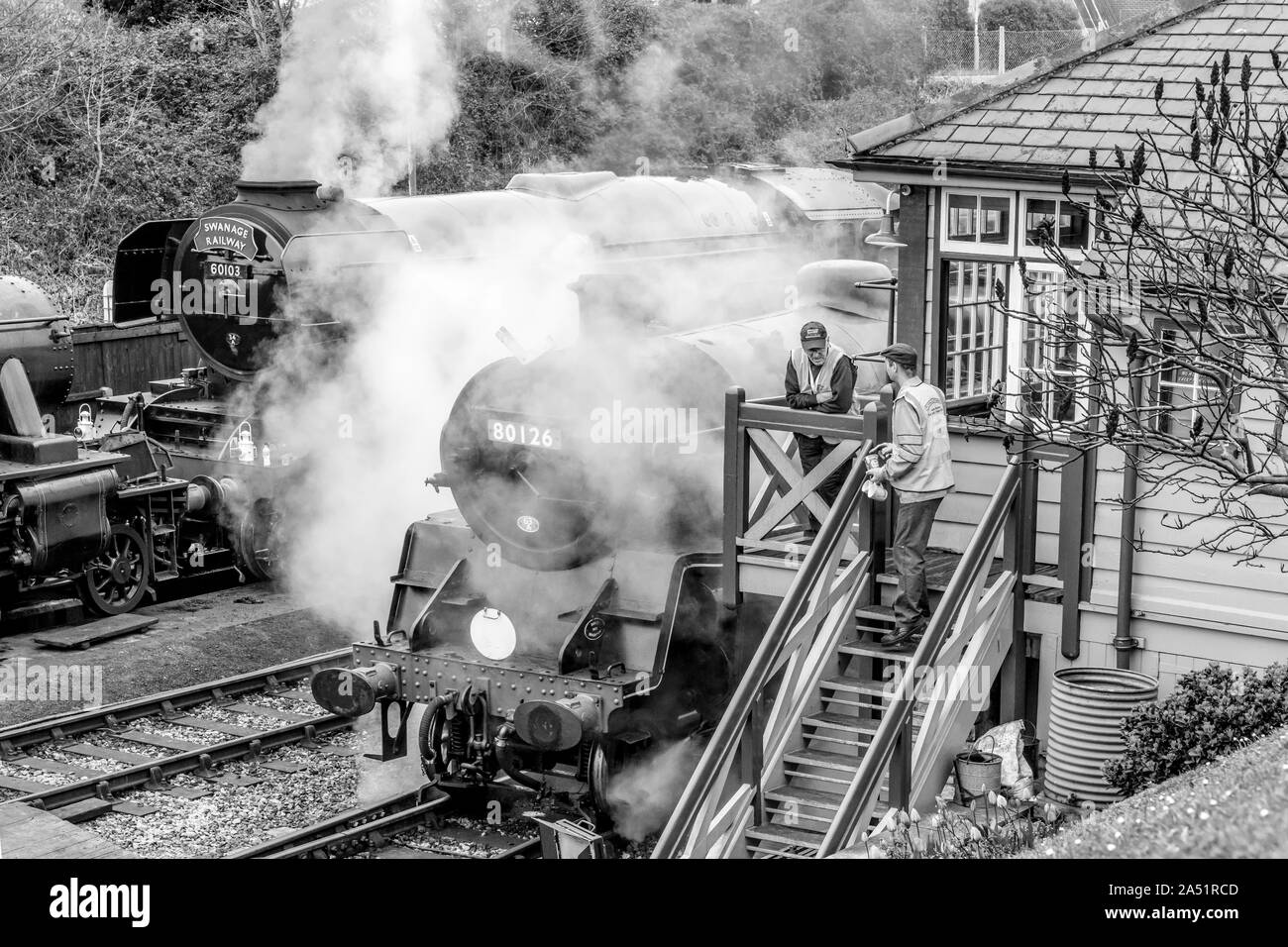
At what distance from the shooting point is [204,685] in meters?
12.0

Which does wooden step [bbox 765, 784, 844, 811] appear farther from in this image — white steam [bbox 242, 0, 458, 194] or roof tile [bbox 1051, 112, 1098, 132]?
white steam [bbox 242, 0, 458, 194]

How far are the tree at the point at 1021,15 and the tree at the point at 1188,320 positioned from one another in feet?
85.9

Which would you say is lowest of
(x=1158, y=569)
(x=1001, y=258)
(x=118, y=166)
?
(x=1158, y=569)

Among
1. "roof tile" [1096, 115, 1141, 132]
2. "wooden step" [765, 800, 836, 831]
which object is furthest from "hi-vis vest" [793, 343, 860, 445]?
"wooden step" [765, 800, 836, 831]

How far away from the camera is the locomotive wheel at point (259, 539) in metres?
14.8

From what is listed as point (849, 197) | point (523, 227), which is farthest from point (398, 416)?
point (849, 197)

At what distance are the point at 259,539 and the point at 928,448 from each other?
8461 millimetres

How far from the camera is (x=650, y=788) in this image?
926 centimetres

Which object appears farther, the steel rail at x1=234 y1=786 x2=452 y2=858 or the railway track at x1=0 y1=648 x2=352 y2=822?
the railway track at x1=0 y1=648 x2=352 y2=822

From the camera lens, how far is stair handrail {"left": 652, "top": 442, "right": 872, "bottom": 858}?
7.61m

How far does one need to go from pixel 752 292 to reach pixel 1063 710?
5649 millimetres

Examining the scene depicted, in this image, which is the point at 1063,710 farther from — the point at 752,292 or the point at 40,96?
the point at 40,96

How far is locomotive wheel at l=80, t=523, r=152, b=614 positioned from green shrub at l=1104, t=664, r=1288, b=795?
9.32m

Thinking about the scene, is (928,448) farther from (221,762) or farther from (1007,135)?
(221,762)
